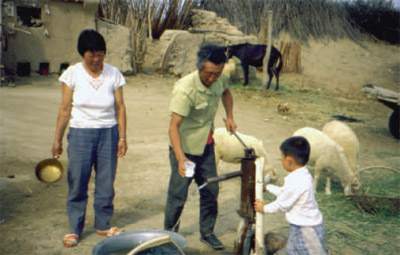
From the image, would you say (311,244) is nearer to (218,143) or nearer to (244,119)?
(218,143)

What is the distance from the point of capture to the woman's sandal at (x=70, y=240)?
367cm

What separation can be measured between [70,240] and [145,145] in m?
3.70

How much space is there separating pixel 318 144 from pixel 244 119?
14.0ft

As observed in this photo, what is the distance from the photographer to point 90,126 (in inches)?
143

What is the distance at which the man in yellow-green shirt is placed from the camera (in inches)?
123

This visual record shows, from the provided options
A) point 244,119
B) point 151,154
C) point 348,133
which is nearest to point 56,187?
point 151,154

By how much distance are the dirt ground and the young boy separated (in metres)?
0.92

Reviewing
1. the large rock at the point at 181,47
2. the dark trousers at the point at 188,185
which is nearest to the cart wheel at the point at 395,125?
the large rock at the point at 181,47

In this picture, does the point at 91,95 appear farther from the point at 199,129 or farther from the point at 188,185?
the point at 188,185

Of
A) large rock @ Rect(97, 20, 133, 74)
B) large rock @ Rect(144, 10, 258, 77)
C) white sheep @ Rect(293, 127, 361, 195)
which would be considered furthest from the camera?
large rock @ Rect(144, 10, 258, 77)

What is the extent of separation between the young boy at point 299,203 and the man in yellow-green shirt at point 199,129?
2.34 feet

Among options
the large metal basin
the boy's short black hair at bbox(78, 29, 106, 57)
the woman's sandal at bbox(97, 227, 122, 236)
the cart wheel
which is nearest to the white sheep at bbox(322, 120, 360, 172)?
the woman's sandal at bbox(97, 227, 122, 236)

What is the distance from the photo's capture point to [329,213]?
186 inches

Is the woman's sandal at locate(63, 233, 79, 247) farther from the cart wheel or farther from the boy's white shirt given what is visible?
the cart wheel
